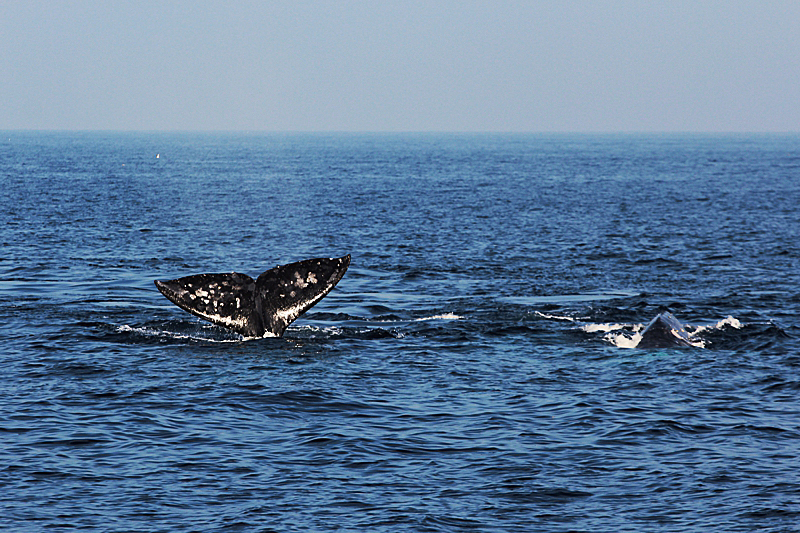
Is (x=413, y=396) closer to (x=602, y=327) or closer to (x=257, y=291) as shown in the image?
(x=257, y=291)

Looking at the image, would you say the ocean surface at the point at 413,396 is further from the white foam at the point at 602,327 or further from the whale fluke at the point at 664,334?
the whale fluke at the point at 664,334

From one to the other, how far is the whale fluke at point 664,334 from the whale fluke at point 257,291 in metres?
6.75

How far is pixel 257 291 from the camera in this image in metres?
19.2

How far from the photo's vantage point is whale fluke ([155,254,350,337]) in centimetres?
1834

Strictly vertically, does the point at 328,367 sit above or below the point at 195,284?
below

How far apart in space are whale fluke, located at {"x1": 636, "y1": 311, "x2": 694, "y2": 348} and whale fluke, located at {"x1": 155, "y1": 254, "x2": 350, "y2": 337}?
6.75 m

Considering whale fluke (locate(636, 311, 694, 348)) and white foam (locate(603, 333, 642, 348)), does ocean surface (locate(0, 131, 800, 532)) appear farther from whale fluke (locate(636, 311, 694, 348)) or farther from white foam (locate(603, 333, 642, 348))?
whale fluke (locate(636, 311, 694, 348))

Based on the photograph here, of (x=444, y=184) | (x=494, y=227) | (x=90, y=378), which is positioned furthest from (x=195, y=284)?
(x=444, y=184)

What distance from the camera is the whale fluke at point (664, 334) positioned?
2047 cm

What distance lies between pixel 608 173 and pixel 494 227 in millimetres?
68599

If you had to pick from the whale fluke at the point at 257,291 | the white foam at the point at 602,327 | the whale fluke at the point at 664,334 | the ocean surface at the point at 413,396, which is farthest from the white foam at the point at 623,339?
the whale fluke at the point at 257,291

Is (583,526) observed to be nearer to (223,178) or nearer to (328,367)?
(328,367)

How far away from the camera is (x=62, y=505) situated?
11.8 meters

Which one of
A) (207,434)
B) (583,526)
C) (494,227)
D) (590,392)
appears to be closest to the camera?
(583,526)
